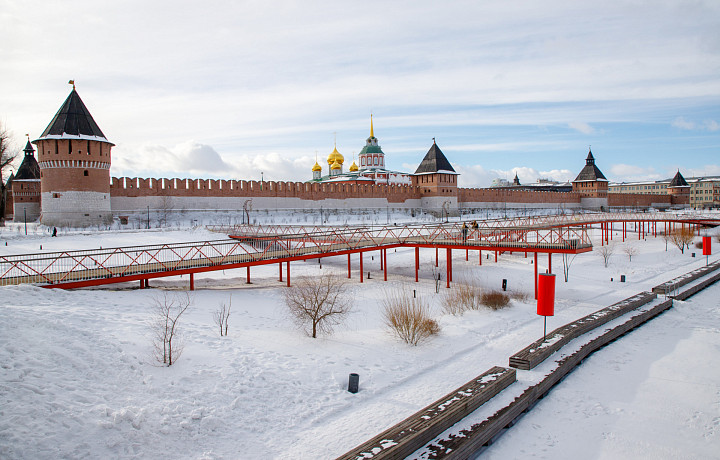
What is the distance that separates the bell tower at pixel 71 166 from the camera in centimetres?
2753

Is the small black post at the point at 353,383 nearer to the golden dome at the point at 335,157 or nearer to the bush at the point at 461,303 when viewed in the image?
the bush at the point at 461,303

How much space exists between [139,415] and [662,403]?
7897mm

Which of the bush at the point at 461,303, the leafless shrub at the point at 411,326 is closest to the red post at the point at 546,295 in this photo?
the leafless shrub at the point at 411,326

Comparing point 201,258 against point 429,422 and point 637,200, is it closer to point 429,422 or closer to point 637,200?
point 429,422

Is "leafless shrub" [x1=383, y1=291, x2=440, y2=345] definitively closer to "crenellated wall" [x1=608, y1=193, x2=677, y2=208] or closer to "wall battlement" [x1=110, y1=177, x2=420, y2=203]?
"wall battlement" [x1=110, y1=177, x2=420, y2=203]

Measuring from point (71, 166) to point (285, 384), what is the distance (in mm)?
26429

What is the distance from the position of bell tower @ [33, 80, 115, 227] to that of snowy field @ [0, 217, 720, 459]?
18.7 meters

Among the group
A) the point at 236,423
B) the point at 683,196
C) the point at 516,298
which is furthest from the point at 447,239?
Result: the point at 683,196

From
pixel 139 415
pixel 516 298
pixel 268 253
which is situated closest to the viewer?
pixel 139 415

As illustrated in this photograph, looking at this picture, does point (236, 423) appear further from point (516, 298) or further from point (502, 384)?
point (516, 298)

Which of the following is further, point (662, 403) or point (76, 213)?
point (76, 213)

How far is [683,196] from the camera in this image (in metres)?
70.6

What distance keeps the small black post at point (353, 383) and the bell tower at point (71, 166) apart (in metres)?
26.2

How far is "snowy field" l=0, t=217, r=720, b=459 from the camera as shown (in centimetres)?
577
